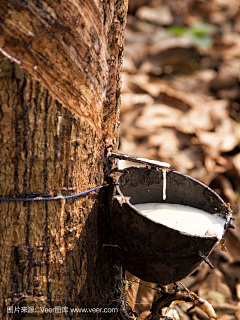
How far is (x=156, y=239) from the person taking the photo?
5.81 feet

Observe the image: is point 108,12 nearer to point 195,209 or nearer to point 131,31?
point 195,209

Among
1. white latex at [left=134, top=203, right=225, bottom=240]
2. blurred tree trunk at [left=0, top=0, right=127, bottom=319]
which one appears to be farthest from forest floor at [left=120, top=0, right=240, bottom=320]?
blurred tree trunk at [left=0, top=0, right=127, bottom=319]

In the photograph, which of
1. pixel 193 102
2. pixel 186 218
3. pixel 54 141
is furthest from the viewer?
pixel 193 102

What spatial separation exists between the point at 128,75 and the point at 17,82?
4122 mm

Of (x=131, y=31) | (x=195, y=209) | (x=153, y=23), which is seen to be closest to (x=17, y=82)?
(x=195, y=209)

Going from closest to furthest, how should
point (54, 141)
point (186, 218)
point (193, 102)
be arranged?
point (54, 141)
point (186, 218)
point (193, 102)

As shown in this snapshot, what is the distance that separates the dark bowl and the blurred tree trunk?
0.17m

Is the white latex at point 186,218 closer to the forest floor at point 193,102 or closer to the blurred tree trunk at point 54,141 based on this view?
the blurred tree trunk at point 54,141

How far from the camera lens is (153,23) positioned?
7066mm

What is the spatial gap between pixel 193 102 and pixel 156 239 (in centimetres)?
388

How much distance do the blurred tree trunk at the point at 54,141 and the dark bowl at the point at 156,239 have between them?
0.56 feet

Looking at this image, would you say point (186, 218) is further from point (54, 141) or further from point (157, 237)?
point (54, 141)

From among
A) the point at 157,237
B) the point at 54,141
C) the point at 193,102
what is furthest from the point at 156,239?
the point at 193,102

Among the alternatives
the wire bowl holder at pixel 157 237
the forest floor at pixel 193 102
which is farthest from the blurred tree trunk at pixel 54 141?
the forest floor at pixel 193 102
